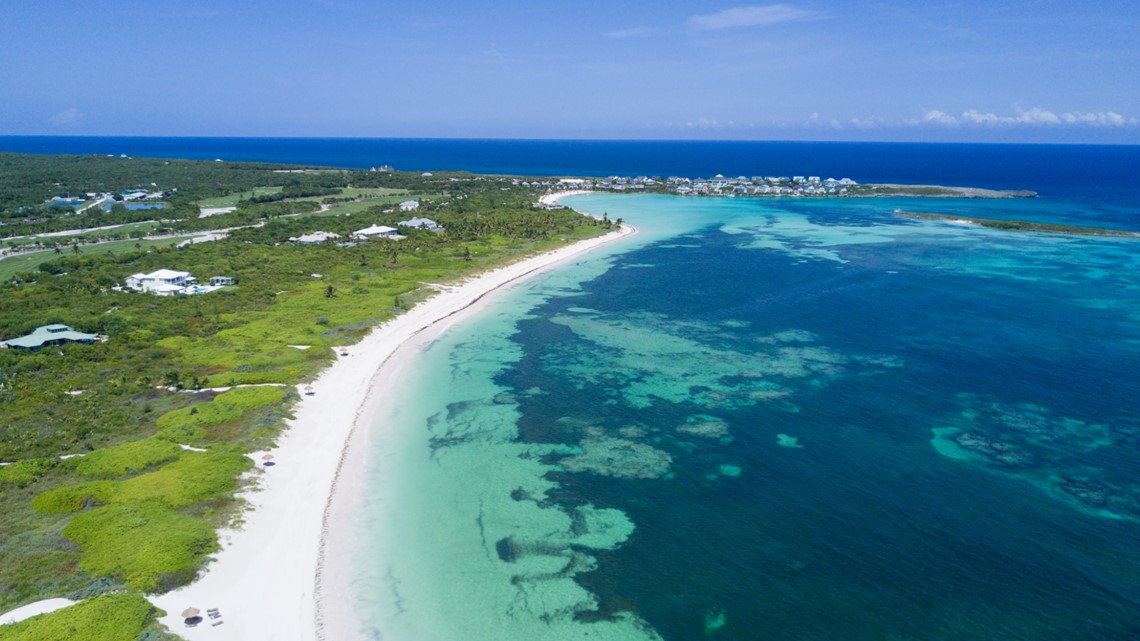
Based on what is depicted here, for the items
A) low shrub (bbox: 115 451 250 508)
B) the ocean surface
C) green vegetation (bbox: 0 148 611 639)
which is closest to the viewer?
the ocean surface

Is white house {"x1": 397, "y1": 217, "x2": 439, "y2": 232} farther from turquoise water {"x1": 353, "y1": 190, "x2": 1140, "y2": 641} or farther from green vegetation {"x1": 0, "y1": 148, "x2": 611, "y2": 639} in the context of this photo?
turquoise water {"x1": 353, "y1": 190, "x2": 1140, "y2": 641}

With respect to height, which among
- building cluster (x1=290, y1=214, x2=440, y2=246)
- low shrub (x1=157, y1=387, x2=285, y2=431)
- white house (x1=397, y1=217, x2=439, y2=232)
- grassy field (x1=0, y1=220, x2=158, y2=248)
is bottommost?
low shrub (x1=157, y1=387, x2=285, y2=431)

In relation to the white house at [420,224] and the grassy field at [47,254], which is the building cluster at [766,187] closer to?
the white house at [420,224]

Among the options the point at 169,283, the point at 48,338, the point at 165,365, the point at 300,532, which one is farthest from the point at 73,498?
the point at 169,283

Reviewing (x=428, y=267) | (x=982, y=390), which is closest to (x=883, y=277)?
(x=982, y=390)

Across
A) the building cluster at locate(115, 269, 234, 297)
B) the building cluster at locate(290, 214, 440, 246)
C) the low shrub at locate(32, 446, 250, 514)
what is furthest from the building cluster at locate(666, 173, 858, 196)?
the low shrub at locate(32, 446, 250, 514)

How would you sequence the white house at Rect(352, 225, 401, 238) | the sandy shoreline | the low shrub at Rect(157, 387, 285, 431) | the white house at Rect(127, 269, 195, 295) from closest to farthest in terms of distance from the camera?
the sandy shoreline < the low shrub at Rect(157, 387, 285, 431) < the white house at Rect(127, 269, 195, 295) < the white house at Rect(352, 225, 401, 238)
